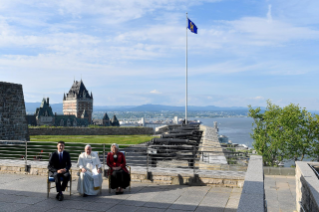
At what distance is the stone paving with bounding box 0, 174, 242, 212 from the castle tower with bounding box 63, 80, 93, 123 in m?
136

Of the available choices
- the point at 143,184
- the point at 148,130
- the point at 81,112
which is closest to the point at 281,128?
the point at 143,184

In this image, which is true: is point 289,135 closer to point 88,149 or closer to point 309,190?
point 309,190

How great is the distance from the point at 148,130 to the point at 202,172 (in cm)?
3392

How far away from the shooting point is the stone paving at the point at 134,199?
20.8ft

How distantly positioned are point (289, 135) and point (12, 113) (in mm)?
18625

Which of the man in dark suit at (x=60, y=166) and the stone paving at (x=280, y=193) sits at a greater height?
the man in dark suit at (x=60, y=166)

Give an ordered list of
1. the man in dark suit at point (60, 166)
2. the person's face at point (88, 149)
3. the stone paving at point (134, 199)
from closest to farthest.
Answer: the stone paving at point (134, 199) < the man in dark suit at point (60, 166) < the person's face at point (88, 149)

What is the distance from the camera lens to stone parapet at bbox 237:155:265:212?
160 inches

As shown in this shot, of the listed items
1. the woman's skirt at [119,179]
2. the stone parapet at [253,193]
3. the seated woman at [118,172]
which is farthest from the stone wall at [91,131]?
the stone parapet at [253,193]

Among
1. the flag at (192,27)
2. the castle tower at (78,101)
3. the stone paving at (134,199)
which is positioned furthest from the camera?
the castle tower at (78,101)

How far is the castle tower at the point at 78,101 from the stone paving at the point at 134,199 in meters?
136

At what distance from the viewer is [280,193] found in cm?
878

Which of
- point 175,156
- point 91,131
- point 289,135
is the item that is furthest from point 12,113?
point 91,131

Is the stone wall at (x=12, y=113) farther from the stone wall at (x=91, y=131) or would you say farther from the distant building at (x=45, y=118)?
the distant building at (x=45, y=118)
